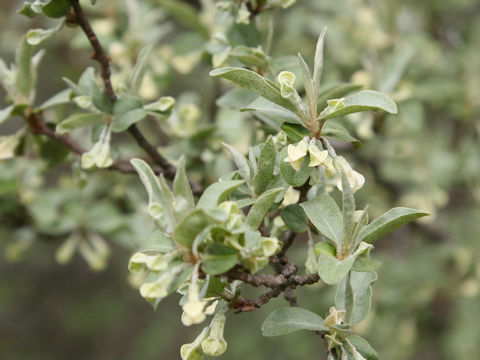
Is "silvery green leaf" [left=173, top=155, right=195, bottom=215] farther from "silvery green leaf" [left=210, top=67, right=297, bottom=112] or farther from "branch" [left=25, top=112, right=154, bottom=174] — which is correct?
"branch" [left=25, top=112, right=154, bottom=174]

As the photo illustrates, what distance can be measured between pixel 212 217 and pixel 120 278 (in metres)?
3.31

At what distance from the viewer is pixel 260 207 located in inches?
29.1

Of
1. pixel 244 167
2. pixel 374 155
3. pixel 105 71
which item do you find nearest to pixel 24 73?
pixel 105 71

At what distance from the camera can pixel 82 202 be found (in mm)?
1685

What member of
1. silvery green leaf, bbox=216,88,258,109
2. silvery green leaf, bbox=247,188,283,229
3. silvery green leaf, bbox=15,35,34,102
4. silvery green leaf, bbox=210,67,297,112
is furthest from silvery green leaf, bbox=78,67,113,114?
silvery green leaf, bbox=247,188,283,229

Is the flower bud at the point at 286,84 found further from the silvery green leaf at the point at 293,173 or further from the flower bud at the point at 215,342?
the flower bud at the point at 215,342

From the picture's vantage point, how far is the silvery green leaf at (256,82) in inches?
30.3

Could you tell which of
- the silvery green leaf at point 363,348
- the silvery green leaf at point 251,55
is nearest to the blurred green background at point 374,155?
the silvery green leaf at point 251,55

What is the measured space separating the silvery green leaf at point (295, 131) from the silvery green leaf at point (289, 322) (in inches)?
10.3

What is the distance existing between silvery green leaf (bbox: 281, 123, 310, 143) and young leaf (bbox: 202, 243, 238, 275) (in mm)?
220

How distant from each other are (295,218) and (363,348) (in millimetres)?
225

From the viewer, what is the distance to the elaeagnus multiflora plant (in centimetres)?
70

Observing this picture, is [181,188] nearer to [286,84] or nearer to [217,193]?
[217,193]

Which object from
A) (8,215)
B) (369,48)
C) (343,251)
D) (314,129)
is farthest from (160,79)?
(343,251)
